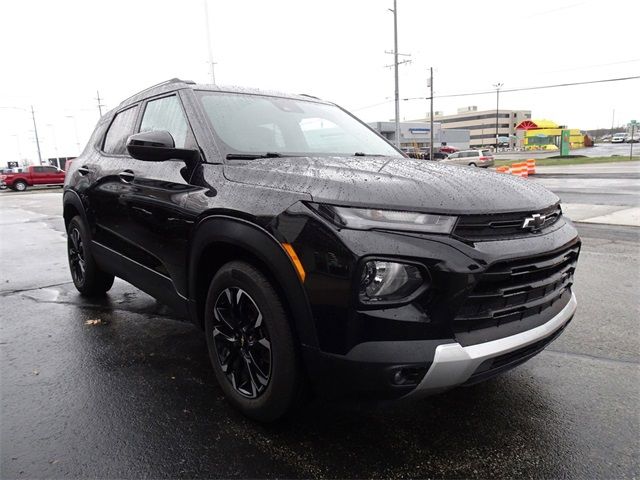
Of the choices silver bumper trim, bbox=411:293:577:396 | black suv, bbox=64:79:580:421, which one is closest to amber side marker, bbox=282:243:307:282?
black suv, bbox=64:79:580:421

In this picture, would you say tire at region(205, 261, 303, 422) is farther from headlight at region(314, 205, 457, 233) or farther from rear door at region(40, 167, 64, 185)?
rear door at region(40, 167, 64, 185)

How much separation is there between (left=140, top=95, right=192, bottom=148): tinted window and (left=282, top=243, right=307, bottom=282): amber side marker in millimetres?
1209

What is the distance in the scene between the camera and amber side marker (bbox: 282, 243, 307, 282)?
2.04 metres

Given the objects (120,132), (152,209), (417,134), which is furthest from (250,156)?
(417,134)

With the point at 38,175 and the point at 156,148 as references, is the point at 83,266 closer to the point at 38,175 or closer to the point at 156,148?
the point at 156,148

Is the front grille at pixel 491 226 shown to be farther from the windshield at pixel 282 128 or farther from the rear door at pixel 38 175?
the rear door at pixel 38 175

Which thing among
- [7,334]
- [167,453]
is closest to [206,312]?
[167,453]

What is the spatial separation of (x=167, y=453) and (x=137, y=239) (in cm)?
162

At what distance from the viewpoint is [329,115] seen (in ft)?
12.4

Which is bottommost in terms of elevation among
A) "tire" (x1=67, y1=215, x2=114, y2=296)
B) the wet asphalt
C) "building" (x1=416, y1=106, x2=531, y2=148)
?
the wet asphalt

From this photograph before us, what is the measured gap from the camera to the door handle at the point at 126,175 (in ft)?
11.3

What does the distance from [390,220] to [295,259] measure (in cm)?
45

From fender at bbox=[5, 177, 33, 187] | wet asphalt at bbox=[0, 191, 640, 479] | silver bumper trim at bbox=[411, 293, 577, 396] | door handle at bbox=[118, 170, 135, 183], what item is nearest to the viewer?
silver bumper trim at bbox=[411, 293, 577, 396]

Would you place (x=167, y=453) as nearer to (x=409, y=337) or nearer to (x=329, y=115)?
(x=409, y=337)
